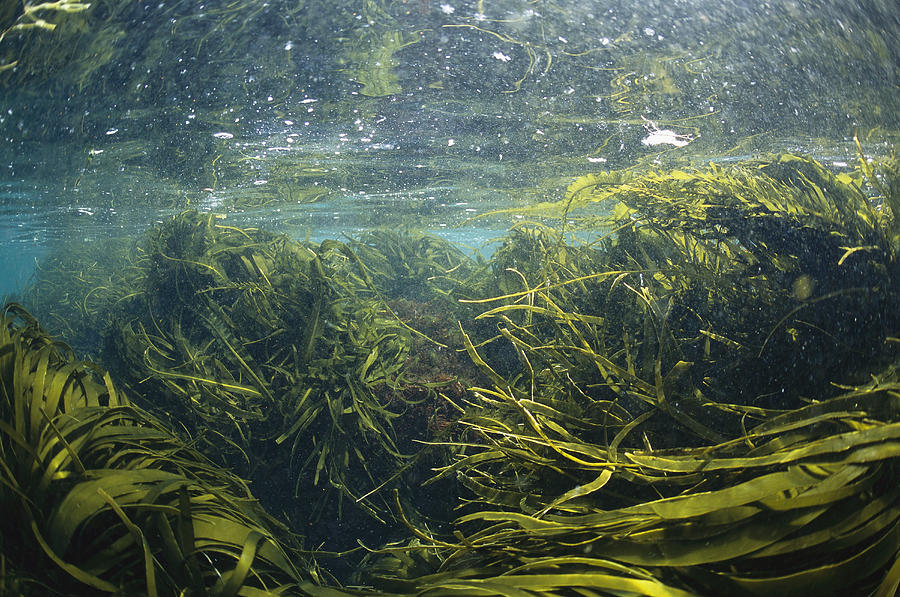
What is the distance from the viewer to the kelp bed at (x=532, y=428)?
3.59ft

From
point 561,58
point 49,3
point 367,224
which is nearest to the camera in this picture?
point 49,3

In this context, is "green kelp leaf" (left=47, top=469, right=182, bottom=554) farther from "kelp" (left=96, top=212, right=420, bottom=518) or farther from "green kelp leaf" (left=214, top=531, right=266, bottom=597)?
"kelp" (left=96, top=212, right=420, bottom=518)

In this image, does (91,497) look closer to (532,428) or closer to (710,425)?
(532,428)

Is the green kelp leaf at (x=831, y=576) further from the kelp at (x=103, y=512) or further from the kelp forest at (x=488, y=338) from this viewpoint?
the kelp at (x=103, y=512)

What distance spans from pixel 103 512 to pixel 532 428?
1598mm

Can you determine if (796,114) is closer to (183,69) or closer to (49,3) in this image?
(183,69)

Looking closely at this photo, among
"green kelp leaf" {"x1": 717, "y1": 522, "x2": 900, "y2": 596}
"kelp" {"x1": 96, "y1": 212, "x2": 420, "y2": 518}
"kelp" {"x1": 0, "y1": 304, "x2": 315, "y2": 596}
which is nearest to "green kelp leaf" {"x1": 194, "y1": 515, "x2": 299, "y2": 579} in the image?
"kelp" {"x1": 0, "y1": 304, "x2": 315, "y2": 596}

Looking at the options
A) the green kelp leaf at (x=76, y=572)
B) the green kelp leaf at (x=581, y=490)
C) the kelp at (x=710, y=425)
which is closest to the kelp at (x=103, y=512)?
the green kelp leaf at (x=76, y=572)

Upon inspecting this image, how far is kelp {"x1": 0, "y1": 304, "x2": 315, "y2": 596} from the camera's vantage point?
45.7 inches

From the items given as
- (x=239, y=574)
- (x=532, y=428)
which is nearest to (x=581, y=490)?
(x=532, y=428)

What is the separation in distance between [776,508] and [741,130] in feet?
22.7

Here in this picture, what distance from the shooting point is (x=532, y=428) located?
5.84 ft

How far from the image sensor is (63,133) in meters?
6.43

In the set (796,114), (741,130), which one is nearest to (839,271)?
(796,114)
